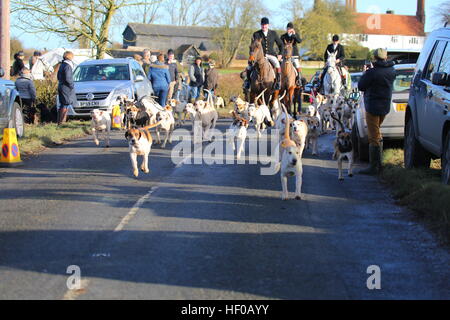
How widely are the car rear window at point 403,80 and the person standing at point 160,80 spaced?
961cm

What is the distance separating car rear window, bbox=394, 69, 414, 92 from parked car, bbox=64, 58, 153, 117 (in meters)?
8.95

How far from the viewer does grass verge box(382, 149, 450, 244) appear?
8.09m

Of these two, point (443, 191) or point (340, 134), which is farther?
point (340, 134)

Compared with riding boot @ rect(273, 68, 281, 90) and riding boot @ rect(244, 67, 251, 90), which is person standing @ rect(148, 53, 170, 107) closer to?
riding boot @ rect(244, 67, 251, 90)

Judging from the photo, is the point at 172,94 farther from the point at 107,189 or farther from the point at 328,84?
the point at 107,189

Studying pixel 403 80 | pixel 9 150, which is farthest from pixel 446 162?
pixel 9 150

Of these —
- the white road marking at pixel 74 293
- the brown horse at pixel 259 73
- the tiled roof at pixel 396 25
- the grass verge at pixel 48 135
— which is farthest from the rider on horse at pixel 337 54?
the tiled roof at pixel 396 25

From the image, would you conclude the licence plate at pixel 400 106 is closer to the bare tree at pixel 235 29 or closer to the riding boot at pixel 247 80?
the riding boot at pixel 247 80

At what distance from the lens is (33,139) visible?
1634cm

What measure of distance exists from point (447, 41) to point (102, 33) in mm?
22210

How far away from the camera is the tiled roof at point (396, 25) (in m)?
118

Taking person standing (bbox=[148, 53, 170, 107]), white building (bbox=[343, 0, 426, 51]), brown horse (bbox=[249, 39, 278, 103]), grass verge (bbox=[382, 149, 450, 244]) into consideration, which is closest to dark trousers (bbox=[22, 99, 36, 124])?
person standing (bbox=[148, 53, 170, 107])

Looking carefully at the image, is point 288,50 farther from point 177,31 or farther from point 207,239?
point 177,31
